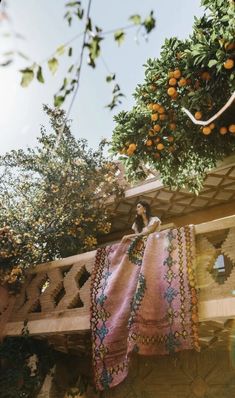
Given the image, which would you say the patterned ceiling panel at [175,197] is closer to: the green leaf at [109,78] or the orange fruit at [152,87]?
the orange fruit at [152,87]

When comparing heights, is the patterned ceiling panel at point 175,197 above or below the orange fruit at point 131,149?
above

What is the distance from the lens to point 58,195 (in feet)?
30.9

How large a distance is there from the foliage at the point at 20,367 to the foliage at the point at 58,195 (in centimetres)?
152

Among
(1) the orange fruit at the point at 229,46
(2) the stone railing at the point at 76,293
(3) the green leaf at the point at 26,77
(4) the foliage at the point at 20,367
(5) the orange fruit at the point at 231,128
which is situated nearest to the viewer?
(3) the green leaf at the point at 26,77

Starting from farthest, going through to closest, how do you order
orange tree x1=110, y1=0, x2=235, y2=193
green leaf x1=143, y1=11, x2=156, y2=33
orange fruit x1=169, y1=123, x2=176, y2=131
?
orange fruit x1=169, y1=123, x2=176, y2=131, orange tree x1=110, y1=0, x2=235, y2=193, green leaf x1=143, y1=11, x2=156, y2=33

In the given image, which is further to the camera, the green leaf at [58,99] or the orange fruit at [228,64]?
the orange fruit at [228,64]

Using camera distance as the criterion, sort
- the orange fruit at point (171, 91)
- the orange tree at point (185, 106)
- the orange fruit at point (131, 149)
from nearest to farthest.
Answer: the orange tree at point (185, 106), the orange fruit at point (171, 91), the orange fruit at point (131, 149)

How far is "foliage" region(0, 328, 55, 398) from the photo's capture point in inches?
263

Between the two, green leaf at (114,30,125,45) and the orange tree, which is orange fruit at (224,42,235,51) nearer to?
the orange tree

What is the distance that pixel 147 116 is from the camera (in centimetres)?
650

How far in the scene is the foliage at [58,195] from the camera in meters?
8.84

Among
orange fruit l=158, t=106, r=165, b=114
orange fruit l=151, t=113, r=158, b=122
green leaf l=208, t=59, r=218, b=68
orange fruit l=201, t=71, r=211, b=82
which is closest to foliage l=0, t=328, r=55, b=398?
orange fruit l=151, t=113, r=158, b=122

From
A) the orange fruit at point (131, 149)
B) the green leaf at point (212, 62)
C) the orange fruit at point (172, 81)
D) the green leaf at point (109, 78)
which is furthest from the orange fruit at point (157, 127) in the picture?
the green leaf at point (109, 78)

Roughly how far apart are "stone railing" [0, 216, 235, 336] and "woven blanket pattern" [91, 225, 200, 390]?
0.53ft
